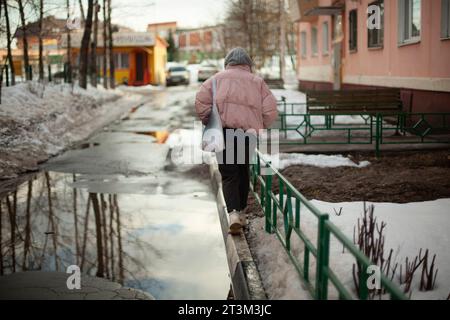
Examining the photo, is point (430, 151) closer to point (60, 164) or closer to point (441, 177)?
point (441, 177)

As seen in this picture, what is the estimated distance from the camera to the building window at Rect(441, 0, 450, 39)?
1173 centimetres

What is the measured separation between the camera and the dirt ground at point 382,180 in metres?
6.92

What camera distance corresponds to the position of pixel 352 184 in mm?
7547

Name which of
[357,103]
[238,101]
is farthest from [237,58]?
[357,103]

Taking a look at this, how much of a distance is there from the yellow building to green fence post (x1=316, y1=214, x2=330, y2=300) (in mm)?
41743

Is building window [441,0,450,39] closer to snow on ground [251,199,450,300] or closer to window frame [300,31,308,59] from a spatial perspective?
snow on ground [251,199,450,300]

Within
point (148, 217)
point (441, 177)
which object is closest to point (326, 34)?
point (441, 177)

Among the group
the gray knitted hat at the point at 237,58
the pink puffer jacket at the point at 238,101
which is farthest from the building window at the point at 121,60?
the pink puffer jacket at the point at 238,101

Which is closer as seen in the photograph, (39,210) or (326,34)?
(39,210)

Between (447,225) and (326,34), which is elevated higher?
(326,34)

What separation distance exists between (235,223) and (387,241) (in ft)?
4.70

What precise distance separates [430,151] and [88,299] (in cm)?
761

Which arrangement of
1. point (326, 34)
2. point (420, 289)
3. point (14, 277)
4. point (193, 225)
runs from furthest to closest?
point (326, 34), point (193, 225), point (14, 277), point (420, 289)

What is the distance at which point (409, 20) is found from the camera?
14.4 metres
